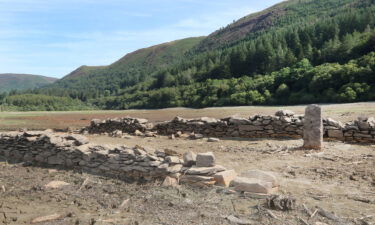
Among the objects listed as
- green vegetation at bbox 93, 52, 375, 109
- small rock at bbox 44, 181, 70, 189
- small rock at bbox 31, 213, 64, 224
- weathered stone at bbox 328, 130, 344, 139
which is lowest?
small rock at bbox 31, 213, 64, 224

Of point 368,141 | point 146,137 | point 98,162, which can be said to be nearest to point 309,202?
point 98,162

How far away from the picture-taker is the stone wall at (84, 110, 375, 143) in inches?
526

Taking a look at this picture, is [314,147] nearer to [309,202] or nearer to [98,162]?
[309,202]

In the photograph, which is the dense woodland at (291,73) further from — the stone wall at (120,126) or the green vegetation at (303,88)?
the stone wall at (120,126)

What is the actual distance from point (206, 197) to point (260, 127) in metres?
8.96

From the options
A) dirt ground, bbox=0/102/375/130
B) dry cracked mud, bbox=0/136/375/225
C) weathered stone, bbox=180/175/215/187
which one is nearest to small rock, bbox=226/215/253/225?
dry cracked mud, bbox=0/136/375/225

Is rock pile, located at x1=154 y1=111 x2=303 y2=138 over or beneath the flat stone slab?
over

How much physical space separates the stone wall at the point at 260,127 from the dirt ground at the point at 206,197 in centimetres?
190

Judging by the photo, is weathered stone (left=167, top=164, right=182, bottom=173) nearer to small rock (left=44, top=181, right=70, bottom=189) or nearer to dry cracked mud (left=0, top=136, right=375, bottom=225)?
dry cracked mud (left=0, top=136, right=375, bottom=225)

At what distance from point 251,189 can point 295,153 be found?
5323mm

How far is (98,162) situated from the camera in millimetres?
10367

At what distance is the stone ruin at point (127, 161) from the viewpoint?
26.2 ft

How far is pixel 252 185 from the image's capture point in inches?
288

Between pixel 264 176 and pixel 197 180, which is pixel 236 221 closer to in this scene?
pixel 264 176
